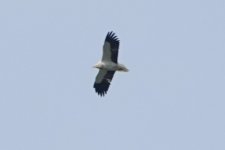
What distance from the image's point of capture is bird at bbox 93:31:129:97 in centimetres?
12544

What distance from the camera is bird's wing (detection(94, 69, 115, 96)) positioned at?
5000 inches

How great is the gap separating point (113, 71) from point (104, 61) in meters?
1.01

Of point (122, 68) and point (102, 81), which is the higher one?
point (122, 68)

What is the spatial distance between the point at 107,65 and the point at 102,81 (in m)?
1.76

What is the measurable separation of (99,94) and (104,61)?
8.91 ft

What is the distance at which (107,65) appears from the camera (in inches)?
4961

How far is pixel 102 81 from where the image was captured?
127 meters

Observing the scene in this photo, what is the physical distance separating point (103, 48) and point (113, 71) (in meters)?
1.95

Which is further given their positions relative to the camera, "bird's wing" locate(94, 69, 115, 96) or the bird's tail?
"bird's wing" locate(94, 69, 115, 96)

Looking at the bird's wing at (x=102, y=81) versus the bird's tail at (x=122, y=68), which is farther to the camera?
the bird's wing at (x=102, y=81)

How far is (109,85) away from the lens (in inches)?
5012

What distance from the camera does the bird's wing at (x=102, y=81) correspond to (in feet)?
417

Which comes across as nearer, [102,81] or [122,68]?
[122,68]

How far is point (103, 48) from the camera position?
125625mm
